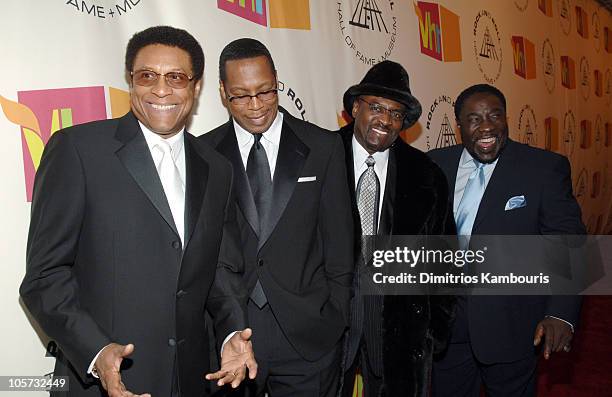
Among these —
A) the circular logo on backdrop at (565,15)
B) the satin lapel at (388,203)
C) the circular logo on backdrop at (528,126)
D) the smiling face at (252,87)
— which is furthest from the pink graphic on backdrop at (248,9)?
the circular logo on backdrop at (565,15)

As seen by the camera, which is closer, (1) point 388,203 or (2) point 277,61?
(1) point 388,203

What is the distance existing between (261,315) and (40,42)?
126 centimetres

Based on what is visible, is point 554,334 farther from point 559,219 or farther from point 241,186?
point 241,186

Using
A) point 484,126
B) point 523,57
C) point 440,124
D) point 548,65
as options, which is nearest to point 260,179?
point 484,126

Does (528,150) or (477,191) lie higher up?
(528,150)

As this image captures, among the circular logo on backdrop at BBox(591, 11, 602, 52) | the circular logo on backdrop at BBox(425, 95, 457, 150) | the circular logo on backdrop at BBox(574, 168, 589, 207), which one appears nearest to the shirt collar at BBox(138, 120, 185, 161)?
the circular logo on backdrop at BBox(425, 95, 457, 150)

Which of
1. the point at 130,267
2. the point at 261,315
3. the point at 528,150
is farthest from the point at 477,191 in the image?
the point at 130,267

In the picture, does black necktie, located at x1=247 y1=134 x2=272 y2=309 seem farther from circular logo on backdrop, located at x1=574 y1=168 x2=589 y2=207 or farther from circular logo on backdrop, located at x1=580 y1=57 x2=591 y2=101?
circular logo on backdrop, located at x1=580 y1=57 x2=591 y2=101

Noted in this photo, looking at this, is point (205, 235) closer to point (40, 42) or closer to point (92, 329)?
point (92, 329)

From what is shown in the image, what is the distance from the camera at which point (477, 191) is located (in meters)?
2.71

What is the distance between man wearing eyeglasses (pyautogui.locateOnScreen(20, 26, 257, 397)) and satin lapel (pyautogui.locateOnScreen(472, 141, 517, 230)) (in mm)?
1309

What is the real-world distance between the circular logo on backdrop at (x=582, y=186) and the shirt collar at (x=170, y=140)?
23.8 ft

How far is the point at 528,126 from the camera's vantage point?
20.9 ft

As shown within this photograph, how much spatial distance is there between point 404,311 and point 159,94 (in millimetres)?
1361
